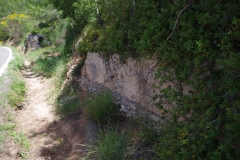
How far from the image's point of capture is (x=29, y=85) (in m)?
8.68

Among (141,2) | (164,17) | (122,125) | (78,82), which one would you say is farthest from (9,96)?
(164,17)

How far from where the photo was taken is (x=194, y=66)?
2.79 m

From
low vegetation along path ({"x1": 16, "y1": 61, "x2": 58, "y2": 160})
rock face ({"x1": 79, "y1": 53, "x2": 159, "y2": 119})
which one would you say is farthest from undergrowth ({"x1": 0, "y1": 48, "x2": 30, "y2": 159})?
rock face ({"x1": 79, "y1": 53, "x2": 159, "y2": 119})

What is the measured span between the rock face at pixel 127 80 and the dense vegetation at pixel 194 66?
0.30 metres

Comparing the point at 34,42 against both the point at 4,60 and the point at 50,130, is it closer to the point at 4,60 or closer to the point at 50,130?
the point at 4,60

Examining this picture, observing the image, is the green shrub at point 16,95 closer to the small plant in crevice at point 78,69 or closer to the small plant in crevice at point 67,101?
the small plant in crevice at point 67,101

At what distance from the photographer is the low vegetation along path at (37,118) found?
15.5 ft

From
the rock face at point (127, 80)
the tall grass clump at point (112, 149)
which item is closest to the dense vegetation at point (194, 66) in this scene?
the rock face at point (127, 80)

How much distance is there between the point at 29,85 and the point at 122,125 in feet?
19.0

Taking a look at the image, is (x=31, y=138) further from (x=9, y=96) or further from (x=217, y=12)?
(x=217, y=12)

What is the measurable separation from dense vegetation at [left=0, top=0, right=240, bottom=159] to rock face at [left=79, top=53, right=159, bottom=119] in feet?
0.99

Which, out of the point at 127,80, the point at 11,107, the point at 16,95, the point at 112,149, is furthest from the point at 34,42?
the point at 112,149

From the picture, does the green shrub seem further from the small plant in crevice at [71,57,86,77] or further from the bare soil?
the small plant in crevice at [71,57,86,77]

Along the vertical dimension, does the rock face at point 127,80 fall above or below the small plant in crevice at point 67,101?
above
